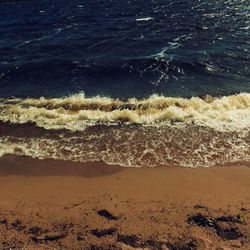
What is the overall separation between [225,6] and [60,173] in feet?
146

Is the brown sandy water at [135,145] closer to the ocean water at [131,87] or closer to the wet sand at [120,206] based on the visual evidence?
the ocean water at [131,87]

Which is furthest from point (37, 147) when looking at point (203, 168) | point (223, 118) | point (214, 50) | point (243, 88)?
point (214, 50)

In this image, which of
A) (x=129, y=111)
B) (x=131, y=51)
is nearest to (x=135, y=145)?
(x=129, y=111)

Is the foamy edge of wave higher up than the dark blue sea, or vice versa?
the dark blue sea

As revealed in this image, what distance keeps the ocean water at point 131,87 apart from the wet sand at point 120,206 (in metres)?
1.34

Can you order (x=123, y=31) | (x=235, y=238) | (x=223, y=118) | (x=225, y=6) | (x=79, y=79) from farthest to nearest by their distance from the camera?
(x=225, y=6), (x=123, y=31), (x=79, y=79), (x=223, y=118), (x=235, y=238)

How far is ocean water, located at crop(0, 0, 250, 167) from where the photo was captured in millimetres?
25000

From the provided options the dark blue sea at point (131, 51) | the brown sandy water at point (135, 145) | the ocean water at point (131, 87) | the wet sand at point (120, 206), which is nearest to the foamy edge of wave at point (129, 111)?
the ocean water at point (131, 87)

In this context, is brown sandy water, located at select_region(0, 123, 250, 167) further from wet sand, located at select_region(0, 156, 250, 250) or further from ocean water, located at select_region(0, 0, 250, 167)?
wet sand, located at select_region(0, 156, 250, 250)

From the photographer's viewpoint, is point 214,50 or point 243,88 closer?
point 243,88

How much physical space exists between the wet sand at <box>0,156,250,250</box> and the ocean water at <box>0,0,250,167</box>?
1340 mm

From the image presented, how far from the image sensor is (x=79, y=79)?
3650cm

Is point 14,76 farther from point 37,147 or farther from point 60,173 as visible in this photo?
point 60,173

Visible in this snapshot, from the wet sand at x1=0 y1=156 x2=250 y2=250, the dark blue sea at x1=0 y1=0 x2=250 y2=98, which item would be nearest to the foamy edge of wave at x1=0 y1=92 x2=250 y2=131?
the dark blue sea at x1=0 y1=0 x2=250 y2=98
